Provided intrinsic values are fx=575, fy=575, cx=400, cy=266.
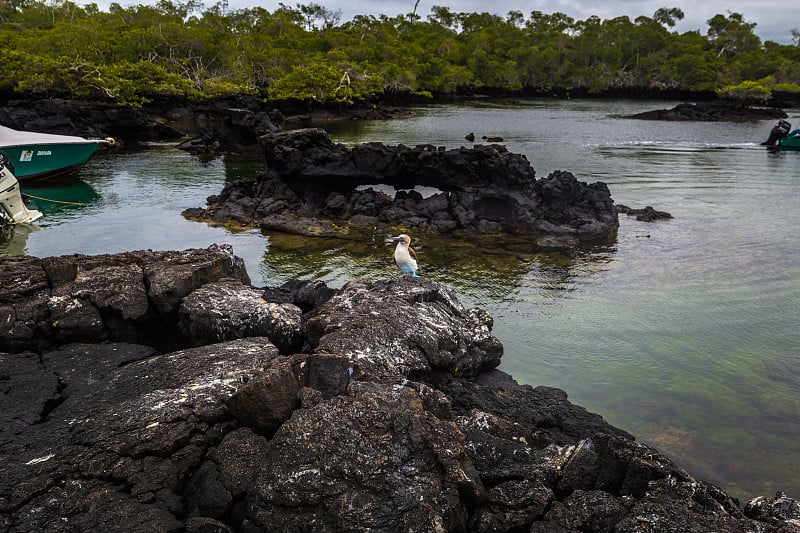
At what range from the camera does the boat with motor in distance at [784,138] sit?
3803 cm

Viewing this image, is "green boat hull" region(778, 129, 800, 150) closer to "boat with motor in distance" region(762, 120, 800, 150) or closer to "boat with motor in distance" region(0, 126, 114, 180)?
"boat with motor in distance" region(762, 120, 800, 150)

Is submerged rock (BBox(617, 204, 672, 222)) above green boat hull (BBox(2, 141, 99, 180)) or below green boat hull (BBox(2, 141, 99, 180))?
below

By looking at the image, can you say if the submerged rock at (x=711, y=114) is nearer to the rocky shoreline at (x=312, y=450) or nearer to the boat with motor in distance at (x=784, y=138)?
the boat with motor in distance at (x=784, y=138)

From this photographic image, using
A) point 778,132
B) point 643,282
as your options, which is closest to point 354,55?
point 778,132

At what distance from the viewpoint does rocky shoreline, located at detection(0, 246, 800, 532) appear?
14.5 ft

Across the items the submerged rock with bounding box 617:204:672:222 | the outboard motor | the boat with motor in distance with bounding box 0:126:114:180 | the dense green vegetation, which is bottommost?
the submerged rock with bounding box 617:204:672:222

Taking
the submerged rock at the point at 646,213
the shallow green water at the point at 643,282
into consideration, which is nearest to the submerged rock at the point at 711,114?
the shallow green water at the point at 643,282

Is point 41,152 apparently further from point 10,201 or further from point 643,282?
point 643,282

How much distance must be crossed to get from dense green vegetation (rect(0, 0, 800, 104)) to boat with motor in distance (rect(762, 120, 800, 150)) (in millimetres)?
36337

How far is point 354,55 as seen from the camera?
80.1m

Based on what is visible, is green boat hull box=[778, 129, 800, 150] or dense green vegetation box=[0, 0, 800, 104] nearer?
green boat hull box=[778, 129, 800, 150]

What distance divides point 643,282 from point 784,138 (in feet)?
108

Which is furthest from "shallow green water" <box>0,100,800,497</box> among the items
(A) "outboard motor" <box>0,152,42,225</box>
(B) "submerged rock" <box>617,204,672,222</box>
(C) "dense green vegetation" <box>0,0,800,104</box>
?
(C) "dense green vegetation" <box>0,0,800,104</box>

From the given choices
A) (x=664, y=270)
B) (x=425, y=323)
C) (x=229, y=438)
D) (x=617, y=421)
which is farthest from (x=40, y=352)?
(x=664, y=270)
